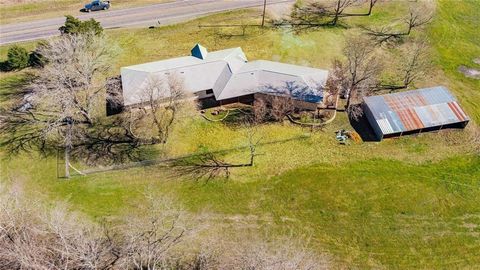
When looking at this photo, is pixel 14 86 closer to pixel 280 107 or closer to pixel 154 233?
pixel 154 233

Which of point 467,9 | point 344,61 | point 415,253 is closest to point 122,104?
point 344,61

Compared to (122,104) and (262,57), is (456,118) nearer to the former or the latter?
(262,57)

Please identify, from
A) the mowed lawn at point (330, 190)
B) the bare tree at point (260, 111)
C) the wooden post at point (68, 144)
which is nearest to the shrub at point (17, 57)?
the mowed lawn at point (330, 190)

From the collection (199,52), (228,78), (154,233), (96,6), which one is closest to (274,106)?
(228,78)

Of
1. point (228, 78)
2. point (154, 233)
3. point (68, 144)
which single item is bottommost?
point (154, 233)

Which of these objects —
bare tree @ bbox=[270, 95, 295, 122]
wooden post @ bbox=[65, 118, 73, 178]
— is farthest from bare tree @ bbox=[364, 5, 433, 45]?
wooden post @ bbox=[65, 118, 73, 178]

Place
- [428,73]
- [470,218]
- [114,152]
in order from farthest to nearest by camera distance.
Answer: [428,73]
[114,152]
[470,218]

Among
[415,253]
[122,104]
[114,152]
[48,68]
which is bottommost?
[415,253]
